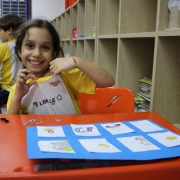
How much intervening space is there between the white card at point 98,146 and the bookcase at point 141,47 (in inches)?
28.2

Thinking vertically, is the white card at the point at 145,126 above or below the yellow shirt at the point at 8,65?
below

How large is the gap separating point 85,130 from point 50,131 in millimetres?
87

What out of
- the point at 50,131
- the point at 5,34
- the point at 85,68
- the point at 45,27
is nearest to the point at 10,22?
the point at 5,34

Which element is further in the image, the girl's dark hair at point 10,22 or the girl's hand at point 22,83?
the girl's dark hair at point 10,22

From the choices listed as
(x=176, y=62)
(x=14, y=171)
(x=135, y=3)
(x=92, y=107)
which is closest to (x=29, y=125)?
(x=14, y=171)

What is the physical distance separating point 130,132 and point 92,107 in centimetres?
61

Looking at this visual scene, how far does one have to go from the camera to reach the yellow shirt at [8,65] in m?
2.18

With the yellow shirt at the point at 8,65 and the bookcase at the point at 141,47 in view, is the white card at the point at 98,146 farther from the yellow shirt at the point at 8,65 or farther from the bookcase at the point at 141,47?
the yellow shirt at the point at 8,65

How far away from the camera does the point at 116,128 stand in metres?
0.67

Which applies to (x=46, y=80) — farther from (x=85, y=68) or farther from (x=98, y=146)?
(x=98, y=146)

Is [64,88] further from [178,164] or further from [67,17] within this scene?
[67,17]

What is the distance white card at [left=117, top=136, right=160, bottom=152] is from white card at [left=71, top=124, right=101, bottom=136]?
0.25ft

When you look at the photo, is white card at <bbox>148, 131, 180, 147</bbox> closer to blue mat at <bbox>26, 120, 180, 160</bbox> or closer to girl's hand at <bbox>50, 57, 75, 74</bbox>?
blue mat at <bbox>26, 120, 180, 160</bbox>

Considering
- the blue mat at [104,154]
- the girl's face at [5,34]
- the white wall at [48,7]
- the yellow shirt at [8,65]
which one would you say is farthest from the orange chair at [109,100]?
the white wall at [48,7]
